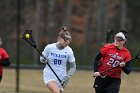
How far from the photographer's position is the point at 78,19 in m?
68.4

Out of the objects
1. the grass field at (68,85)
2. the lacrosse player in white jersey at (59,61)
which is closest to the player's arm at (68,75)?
the lacrosse player in white jersey at (59,61)

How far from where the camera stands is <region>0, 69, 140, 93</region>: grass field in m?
22.6

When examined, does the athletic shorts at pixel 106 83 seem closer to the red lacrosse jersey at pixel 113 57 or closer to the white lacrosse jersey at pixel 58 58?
the red lacrosse jersey at pixel 113 57

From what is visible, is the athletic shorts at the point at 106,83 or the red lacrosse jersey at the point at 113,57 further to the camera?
the athletic shorts at the point at 106,83

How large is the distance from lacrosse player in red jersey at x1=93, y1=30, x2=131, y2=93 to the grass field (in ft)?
22.8

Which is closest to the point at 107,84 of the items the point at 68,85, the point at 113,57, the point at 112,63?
the point at 112,63

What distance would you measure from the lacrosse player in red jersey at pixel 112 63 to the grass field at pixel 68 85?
6.95 metres

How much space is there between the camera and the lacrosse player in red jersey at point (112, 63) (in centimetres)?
1373

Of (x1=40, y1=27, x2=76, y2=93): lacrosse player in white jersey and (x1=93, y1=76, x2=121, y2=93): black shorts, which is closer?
(x1=93, y1=76, x2=121, y2=93): black shorts

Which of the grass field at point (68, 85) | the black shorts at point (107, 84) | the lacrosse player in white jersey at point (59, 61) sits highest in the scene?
the lacrosse player in white jersey at point (59, 61)

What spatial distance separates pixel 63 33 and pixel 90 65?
20960 millimetres

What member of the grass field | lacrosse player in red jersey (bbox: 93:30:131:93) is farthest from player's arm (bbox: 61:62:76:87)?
the grass field

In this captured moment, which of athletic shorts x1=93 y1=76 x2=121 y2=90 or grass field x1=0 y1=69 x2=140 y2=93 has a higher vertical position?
athletic shorts x1=93 y1=76 x2=121 y2=90

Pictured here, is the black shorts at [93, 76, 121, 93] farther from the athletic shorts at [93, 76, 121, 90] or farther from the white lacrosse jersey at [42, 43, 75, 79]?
the white lacrosse jersey at [42, 43, 75, 79]
